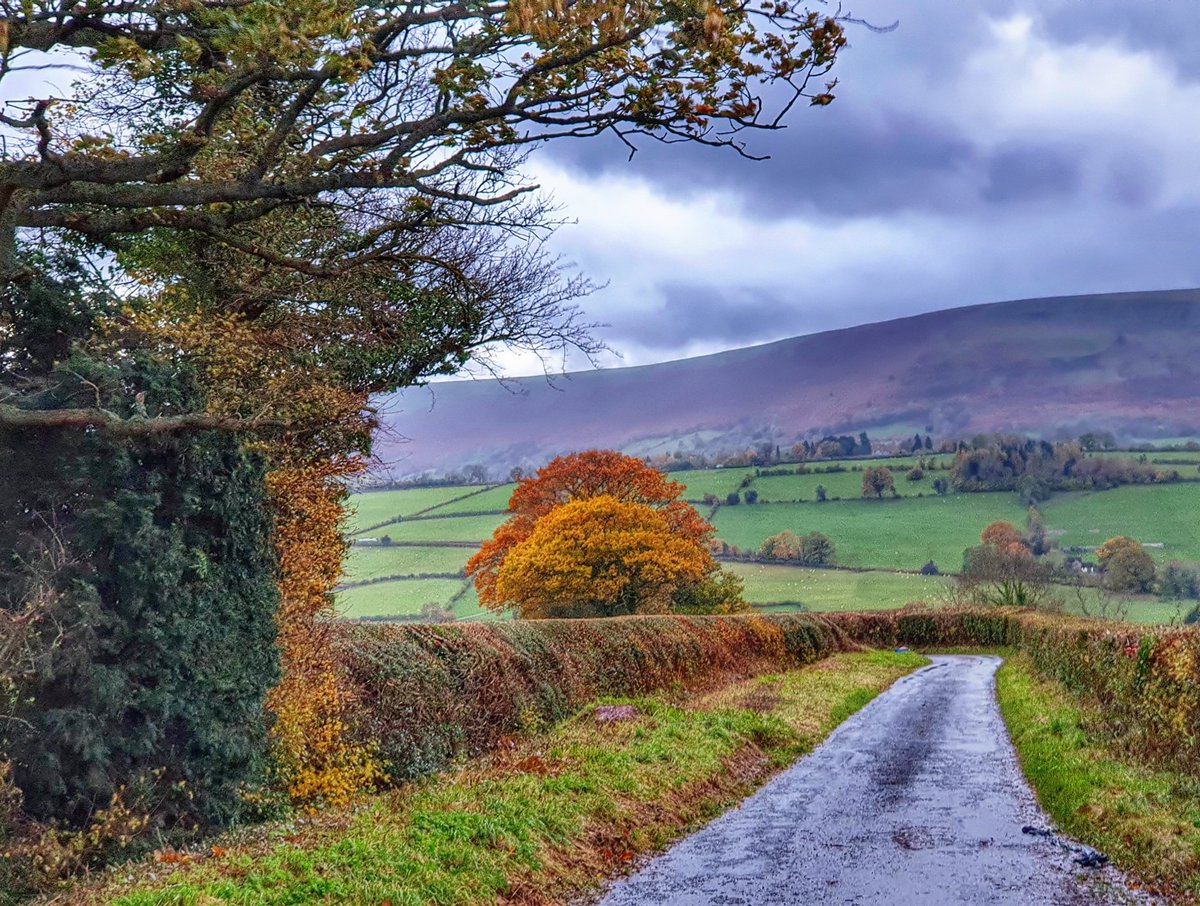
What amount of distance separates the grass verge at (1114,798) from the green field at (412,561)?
229ft

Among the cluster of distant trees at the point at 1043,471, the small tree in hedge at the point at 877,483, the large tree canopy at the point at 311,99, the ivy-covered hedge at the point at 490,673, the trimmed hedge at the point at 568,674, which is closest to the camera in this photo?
the large tree canopy at the point at 311,99

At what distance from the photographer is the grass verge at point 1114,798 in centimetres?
1043

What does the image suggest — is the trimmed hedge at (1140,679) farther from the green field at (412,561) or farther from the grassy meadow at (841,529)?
the green field at (412,561)

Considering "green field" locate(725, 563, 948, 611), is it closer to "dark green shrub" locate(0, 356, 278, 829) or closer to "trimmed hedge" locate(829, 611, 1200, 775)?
"trimmed hedge" locate(829, 611, 1200, 775)

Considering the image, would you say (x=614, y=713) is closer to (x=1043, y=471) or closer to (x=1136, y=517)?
(x=1136, y=517)

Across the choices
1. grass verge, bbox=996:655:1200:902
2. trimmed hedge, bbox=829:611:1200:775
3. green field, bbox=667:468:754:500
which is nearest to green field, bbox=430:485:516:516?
green field, bbox=667:468:754:500

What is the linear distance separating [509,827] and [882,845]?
13.3ft

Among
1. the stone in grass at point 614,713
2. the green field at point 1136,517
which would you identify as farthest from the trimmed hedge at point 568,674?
the green field at point 1136,517

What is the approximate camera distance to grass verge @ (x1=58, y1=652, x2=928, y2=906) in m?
8.86

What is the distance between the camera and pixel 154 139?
13.8 m

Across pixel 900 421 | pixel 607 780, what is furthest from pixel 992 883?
pixel 900 421

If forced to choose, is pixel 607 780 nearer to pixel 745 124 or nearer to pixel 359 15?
pixel 745 124

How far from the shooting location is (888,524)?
110875 mm

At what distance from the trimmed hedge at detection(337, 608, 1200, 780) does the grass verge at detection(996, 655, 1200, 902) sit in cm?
55
